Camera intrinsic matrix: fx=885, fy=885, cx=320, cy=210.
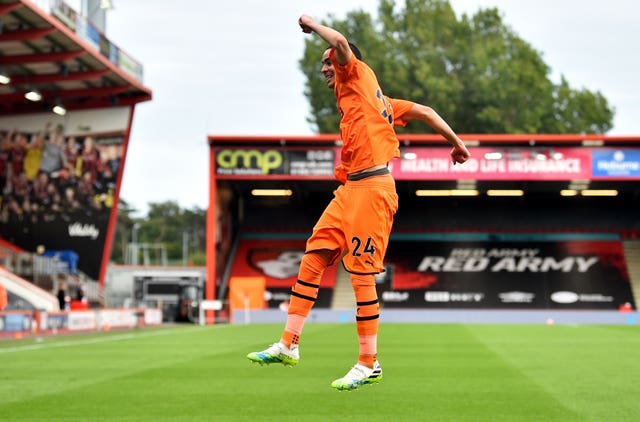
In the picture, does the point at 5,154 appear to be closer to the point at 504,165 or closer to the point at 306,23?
the point at 504,165

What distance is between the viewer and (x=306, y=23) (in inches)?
242

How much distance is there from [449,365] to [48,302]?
77.1 feet

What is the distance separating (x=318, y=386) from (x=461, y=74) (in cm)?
5962

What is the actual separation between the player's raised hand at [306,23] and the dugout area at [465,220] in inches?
1202

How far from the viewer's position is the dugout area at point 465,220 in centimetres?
3806

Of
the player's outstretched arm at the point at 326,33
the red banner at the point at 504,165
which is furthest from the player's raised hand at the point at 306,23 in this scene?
the red banner at the point at 504,165

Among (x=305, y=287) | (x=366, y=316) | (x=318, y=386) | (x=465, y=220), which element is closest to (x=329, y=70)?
(x=305, y=287)

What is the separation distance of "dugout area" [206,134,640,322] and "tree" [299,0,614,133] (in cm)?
1898

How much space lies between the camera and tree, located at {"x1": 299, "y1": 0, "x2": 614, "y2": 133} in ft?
212

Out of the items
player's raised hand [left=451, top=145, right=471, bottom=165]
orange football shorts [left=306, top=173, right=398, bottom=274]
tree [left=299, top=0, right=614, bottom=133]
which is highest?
tree [left=299, top=0, right=614, bottom=133]

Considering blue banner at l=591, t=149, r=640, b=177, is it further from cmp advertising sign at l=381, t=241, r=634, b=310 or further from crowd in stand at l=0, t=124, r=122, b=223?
crowd in stand at l=0, t=124, r=122, b=223

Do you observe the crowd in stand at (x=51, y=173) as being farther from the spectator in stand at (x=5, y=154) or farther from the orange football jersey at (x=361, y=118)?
the orange football jersey at (x=361, y=118)

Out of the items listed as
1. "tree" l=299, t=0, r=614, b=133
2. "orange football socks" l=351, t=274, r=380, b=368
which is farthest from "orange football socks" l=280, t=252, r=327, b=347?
"tree" l=299, t=0, r=614, b=133

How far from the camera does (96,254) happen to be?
41.8 metres
